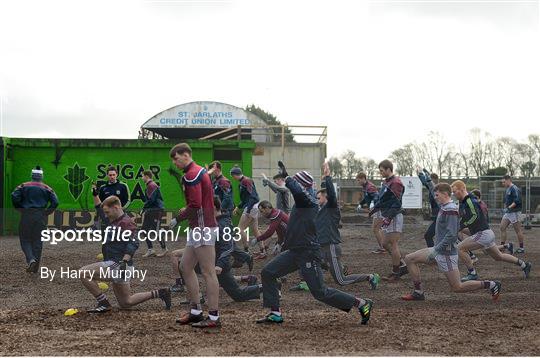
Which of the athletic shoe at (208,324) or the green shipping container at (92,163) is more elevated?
the green shipping container at (92,163)

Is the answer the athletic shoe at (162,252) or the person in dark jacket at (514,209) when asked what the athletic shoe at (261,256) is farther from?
the person in dark jacket at (514,209)

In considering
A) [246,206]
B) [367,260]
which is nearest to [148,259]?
[246,206]

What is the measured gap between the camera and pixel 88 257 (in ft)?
52.7

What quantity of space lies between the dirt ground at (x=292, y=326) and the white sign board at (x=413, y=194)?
85.3 feet

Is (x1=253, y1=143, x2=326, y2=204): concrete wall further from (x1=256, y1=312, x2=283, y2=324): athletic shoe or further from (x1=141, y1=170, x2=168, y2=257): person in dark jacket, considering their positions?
(x1=256, y1=312, x2=283, y2=324): athletic shoe

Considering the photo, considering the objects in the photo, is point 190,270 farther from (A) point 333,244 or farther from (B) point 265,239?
(A) point 333,244

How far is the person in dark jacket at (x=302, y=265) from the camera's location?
308 inches

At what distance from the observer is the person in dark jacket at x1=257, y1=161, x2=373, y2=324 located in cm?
783

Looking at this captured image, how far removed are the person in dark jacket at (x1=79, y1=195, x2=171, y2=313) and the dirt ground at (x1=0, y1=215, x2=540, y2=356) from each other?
205 mm

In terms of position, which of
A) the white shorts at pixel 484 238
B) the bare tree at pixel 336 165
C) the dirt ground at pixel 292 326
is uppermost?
the bare tree at pixel 336 165

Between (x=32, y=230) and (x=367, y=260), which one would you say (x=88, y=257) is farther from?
(x=367, y=260)

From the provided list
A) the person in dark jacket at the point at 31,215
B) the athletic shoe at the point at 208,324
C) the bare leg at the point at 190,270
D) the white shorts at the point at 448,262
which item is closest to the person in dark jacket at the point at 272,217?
the white shorts at the point at 448,262

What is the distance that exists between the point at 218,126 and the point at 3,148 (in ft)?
74.6

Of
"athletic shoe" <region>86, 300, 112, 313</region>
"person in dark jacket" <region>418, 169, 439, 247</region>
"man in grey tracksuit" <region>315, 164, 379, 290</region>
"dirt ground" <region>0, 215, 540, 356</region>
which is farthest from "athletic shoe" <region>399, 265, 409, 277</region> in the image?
"athletic shoe" <region>86, 300, 112, 313</region>
